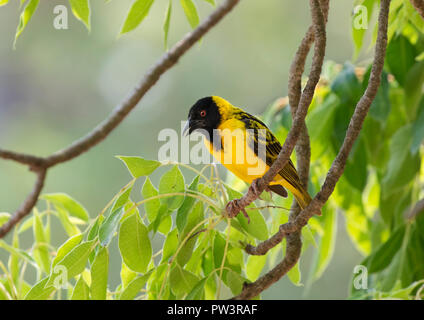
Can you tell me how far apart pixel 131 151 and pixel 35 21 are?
4166mm

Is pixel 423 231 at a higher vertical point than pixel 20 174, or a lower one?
lower

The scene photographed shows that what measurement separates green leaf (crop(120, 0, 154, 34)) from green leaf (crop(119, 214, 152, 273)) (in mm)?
731

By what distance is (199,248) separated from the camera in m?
2.29

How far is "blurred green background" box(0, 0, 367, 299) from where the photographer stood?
8.76 meters

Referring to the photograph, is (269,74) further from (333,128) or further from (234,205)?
(234,205)

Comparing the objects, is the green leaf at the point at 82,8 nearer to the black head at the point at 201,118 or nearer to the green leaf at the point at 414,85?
the black head at the point at 201,118

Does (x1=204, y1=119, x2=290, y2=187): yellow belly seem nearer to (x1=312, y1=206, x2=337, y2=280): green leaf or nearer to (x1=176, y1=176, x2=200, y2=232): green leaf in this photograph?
(x1=312, y1=206, x2=337, y2=280): green leaf

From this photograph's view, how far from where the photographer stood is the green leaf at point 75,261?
6.45 feet

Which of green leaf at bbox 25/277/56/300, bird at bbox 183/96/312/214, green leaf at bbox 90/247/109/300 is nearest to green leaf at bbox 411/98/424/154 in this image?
bird at bbox 183/96/312/214

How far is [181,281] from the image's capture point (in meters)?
2.15

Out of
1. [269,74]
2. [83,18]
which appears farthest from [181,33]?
[83,18]

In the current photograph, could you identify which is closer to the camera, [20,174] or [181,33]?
[20,174]

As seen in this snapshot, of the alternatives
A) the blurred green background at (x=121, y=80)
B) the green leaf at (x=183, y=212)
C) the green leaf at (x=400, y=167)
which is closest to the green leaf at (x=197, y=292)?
the green leaf at (x=183, y=212)

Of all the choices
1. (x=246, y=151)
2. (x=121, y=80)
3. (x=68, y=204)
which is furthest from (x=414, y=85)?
(x=121, y=80)
